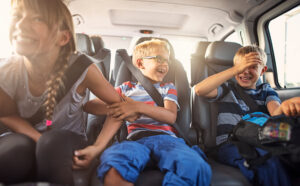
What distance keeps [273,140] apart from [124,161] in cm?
69

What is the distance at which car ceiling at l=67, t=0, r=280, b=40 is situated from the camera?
265 centimetres

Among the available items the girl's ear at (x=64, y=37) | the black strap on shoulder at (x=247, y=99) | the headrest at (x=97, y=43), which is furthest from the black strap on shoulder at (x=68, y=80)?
the headrest at (x=97, y=43)

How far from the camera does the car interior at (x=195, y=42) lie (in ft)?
5.24

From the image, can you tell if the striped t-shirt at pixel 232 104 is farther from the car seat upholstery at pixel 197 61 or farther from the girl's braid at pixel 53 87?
the girl's braid at pixel 53 87

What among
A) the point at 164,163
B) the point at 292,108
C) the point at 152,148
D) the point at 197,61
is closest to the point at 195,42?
the point at 197,61

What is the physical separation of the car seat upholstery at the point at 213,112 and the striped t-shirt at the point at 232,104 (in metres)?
0.08

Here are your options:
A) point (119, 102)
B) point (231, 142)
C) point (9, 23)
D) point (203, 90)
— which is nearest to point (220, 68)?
point (203, 90)

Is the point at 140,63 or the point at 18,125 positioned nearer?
the point at 18,125

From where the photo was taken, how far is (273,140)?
0.96m

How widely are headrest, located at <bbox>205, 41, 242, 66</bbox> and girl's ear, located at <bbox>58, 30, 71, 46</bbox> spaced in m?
1.34

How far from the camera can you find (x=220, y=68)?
1.96 m

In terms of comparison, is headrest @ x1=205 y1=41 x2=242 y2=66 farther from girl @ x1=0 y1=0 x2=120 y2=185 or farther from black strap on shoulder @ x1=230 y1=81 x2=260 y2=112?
girl @ x1=0 y1=0 x2=120 y2=185

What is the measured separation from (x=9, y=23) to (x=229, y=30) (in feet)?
9.57

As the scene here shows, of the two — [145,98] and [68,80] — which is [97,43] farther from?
[68,80]
